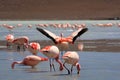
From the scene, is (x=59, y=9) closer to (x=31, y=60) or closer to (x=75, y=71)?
(x=31, y=60)

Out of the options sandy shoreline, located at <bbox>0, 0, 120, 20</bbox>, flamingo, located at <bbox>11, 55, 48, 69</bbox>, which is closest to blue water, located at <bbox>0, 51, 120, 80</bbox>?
flamingo, located at <bbox>11, 55, 48, 69</bbox>

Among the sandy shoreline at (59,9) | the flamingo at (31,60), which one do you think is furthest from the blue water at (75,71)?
the sandy shoreline at (59,9)

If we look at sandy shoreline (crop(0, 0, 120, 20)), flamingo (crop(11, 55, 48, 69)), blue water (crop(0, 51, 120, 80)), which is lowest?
blue water (crop(0, 51, 120, 80))

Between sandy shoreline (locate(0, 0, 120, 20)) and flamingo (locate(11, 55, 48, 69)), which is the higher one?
sandy shoreline (locate(0, 0, 120, 20))

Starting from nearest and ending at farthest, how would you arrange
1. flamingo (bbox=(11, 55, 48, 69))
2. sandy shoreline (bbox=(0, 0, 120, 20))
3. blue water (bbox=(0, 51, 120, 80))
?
1. blue water (bbox=(0, 51, 120, 80))
2. flamingo (bbox=(11, 55, 48, 69))
3. sandy shoreline (bbox=(0, 0, 120, 20))

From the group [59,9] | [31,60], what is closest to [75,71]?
[31,60]

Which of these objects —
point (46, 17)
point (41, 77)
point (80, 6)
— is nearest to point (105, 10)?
point (80, 6)

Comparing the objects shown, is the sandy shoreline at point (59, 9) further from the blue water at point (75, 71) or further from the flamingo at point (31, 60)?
the flamingo at point (31, 60)

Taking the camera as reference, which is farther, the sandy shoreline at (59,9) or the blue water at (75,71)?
the sandy shoreline at (59,9)

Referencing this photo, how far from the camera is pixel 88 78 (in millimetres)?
10820

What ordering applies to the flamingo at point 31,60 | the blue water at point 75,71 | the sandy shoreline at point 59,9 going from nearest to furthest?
the blue water at point 75,71 → the flamingo at point 31,60 → the sandy shoreline at point 59,9

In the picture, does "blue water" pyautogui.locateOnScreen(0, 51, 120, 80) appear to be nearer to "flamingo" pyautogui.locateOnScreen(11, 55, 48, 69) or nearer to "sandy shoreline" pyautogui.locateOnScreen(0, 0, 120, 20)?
"flamingo" pyautogui.locateOnScreen(11, 55, 48, 69)

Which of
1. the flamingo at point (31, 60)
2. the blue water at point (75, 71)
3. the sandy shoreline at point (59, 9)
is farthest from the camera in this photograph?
the sandy shoreline at point (59, 9)

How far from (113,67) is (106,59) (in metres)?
1.62
